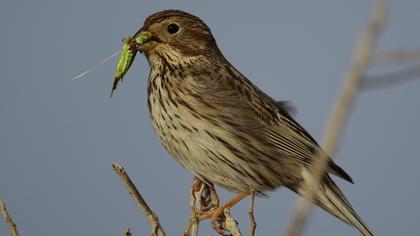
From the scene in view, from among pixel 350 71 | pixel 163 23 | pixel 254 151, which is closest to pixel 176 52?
pixel 163 23

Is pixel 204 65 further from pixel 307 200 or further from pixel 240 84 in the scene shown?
pixel 307 200

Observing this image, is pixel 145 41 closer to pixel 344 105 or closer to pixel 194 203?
pixel 194 203

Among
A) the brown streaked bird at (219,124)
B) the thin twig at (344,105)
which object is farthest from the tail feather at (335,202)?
the thin twig at (344,105)

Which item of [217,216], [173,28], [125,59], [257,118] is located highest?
[173,28]

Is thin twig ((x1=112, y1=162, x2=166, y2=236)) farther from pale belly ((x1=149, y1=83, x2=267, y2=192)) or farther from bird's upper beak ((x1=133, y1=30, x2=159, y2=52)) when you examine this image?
bird's upper beak ((x1=133, y1=30, x2=159, y2=52))

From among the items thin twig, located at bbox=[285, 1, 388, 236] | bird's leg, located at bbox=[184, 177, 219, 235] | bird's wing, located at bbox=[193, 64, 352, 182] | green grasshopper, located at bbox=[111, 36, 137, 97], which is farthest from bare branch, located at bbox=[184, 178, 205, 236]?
thin twig, located at bbox=[285, 1, 388, 236]

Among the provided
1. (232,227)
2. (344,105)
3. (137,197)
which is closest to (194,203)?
(232,227)

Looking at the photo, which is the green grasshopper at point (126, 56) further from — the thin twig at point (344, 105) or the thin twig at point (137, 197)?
the thin twig at point (344, 105)
